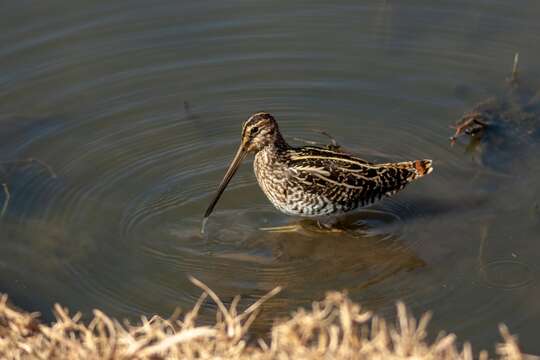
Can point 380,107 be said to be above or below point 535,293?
above

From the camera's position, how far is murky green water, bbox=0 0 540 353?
7137mm

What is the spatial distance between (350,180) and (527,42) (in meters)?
3.23

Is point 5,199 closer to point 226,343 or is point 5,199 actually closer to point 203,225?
point 203,225

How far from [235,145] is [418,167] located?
1830 mm

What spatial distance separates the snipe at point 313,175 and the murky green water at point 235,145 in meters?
0.33

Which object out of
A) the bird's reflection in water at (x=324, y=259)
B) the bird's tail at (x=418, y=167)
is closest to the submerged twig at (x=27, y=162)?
the bird's reflection in water at (x=324, y=259)

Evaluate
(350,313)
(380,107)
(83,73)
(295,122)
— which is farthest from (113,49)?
(350,313)

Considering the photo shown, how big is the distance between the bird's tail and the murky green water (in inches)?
15.6

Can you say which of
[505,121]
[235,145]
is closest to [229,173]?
[235,145]

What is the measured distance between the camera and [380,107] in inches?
358

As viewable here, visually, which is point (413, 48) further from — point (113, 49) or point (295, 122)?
point (113, 49)

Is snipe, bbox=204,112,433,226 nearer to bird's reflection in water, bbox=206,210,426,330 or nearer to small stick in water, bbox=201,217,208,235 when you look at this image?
small stick in water, bbox=201,217,208,235

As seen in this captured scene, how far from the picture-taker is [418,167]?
7.70 metres

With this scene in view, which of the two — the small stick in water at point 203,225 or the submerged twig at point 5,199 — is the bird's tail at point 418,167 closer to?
the small stick in water at point 203,225
